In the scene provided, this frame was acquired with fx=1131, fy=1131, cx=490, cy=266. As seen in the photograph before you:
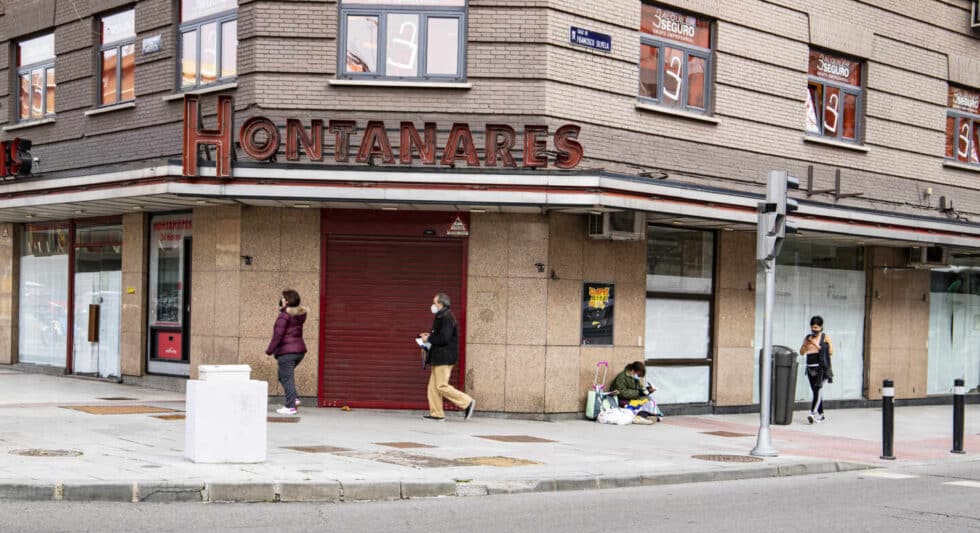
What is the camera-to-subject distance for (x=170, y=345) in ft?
59.3

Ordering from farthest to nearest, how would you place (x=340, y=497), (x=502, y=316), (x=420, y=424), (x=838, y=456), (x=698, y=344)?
(x=698, y=344) → (x=502, y=316) → (x=420, y=424) → (x=838, y=456) → (x=340, y=497)

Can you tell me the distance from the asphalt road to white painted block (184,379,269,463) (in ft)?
4.76

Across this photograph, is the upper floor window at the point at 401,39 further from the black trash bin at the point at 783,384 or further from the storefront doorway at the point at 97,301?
the black trash bin at the point at 783,384

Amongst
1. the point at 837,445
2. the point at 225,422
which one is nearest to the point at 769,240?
the point at 837,445

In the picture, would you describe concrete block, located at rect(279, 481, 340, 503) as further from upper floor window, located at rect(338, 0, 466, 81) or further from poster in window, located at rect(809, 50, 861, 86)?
poster in window, located at rect(809, 50, 861, 86)

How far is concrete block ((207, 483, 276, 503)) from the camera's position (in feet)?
30.1

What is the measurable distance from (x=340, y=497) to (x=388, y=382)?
6914mm

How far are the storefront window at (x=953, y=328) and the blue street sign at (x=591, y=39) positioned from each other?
32.4 feet

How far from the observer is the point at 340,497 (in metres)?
9.41

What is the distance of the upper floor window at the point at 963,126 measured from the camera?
2236cm

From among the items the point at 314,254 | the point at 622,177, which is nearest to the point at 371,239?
the point at 314,254

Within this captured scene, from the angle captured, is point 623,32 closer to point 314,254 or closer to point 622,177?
point 622,177

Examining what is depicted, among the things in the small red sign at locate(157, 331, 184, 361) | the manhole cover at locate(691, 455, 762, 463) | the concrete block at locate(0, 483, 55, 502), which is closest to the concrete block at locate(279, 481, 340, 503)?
the concrete block at locate(0, 483, 55, 502)

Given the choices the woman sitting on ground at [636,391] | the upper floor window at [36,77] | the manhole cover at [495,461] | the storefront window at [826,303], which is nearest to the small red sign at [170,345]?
the upper floor window at [36,77]
